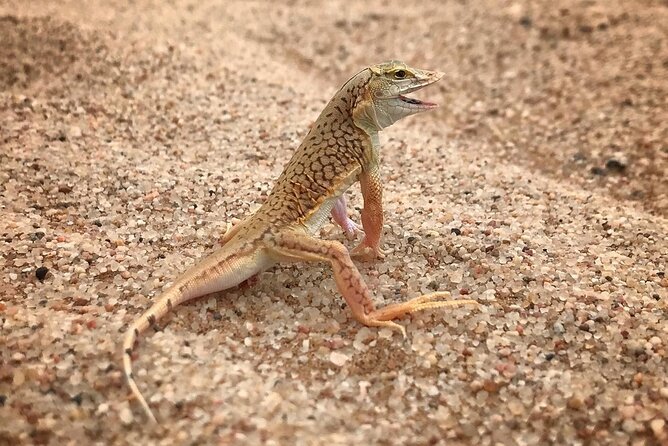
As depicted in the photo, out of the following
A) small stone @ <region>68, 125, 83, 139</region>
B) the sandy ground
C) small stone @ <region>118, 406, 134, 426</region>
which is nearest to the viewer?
small stone @ <region>118, 406, 134, 426</region>

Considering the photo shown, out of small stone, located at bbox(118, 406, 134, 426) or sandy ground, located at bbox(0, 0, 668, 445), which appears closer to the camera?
small stone, located at bbox(118, 406, 134, 426)

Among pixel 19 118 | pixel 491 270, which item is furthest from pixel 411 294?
pixel 19 118

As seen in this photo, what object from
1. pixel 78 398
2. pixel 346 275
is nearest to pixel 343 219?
pixel 346 275

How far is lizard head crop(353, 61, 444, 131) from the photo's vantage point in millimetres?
3180

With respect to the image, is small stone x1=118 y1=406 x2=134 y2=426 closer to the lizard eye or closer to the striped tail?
the striped tail

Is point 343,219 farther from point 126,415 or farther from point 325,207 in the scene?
point 126,415

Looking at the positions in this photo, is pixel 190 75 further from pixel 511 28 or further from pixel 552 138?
pixel 511 28

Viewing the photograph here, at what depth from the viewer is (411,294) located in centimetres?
322

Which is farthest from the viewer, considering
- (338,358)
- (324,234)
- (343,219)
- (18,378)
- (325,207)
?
(324,234)

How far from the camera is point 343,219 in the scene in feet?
11.8

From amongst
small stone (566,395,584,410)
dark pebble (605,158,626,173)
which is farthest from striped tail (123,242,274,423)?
dark pebble (605,158,626,173)

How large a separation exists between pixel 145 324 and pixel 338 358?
0.87m

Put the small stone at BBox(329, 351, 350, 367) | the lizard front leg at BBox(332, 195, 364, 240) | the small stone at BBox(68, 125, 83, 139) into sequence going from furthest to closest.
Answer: the small stone at BBox(68, 125, 83, 139) → the lizard front leg at BBox(332, 195, 364, 240) → the small stone at BBox(329, 351, 350, 367)

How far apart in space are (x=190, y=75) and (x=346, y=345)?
3545mm
